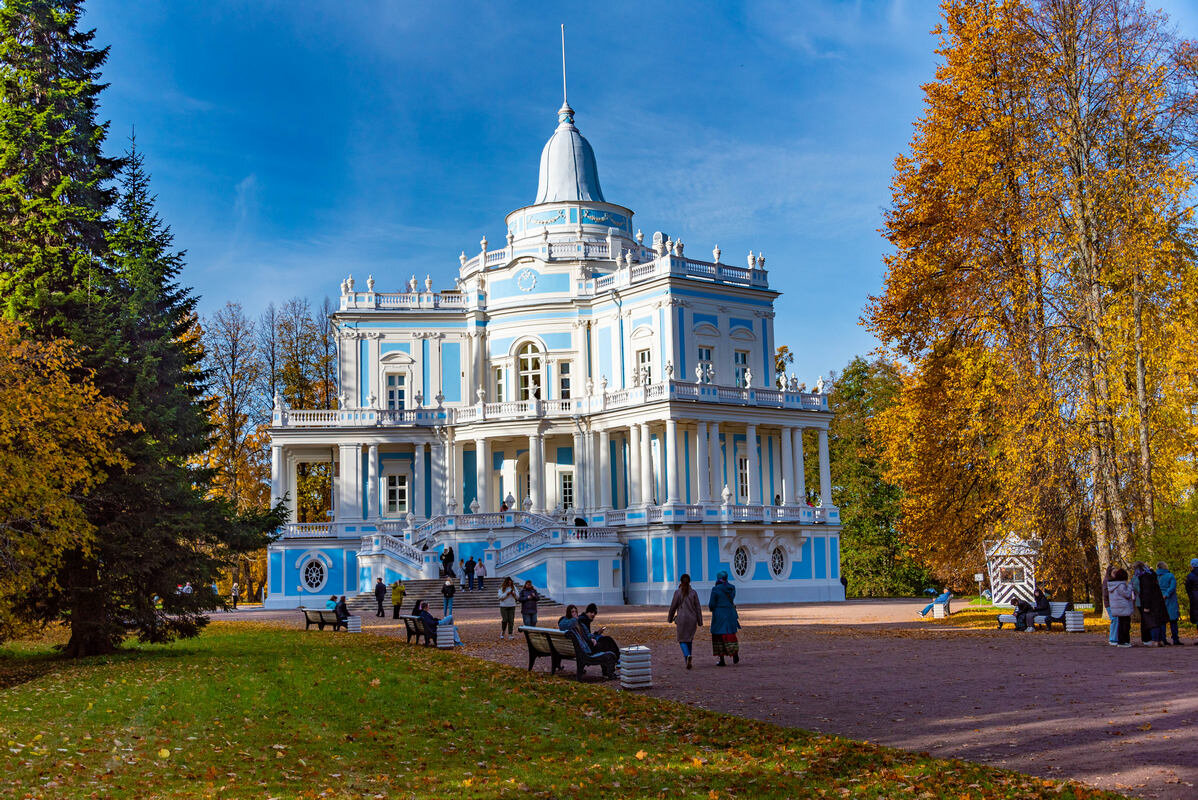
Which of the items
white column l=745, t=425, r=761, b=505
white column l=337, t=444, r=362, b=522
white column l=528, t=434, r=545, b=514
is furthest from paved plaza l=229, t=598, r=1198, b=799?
white column l=337, t=444, r=362, b=522

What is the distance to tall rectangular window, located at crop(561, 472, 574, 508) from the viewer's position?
164ft

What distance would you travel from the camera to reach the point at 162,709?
557 inches

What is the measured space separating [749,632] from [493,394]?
89.0 feet

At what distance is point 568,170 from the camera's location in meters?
55.1

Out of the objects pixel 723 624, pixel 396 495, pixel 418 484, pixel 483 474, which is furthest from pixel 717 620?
pixel 396 495

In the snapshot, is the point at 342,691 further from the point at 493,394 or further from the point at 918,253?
the point at 493,394

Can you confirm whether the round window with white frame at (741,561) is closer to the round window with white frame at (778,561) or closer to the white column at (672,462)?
the round window with white frame at (778,561)

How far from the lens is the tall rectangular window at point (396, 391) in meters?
52.8

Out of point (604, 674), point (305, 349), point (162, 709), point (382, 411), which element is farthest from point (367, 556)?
point (162, 709)

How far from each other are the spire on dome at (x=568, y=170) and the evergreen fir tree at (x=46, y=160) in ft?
91.4

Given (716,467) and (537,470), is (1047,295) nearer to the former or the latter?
(716,467)

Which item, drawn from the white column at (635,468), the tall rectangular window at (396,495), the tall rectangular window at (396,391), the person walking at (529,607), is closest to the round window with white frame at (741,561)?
the white column at (635,468)

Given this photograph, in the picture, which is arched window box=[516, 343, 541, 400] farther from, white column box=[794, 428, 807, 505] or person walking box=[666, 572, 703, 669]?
person walking box=[666, 572, 703, 669]

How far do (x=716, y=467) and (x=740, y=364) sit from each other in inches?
209
